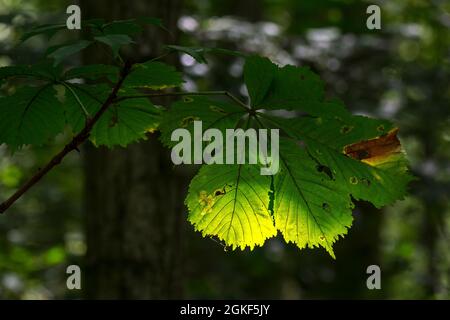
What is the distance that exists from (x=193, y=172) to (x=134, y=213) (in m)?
1.25

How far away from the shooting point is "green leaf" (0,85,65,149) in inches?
37.5

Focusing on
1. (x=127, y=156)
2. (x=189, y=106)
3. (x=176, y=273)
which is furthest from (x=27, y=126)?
(x=176, y=273)

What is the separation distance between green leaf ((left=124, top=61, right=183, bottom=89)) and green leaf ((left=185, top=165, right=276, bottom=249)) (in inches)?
5.6

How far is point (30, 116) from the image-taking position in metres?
0.98

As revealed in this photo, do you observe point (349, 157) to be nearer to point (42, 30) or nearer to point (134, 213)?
point (42, 30)

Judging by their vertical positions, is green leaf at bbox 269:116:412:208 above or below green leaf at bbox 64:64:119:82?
below

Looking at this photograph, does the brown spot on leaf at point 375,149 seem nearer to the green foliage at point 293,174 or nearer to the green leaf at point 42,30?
the green foliage at point 293,174

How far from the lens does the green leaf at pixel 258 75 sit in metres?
0.92

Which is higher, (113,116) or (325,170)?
(113,116)

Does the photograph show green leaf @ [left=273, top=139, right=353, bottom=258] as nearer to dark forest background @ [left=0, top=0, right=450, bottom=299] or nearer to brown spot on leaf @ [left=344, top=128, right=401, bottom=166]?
brown spot on leaf @ [left=344, top=128, right=401, bottom=166]

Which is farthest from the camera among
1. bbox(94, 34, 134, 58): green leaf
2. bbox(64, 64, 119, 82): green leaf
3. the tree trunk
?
the tree trunk

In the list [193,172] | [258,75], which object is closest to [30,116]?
[258,75]

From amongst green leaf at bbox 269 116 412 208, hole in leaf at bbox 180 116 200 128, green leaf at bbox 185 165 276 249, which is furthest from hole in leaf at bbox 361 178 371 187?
hole in leaf at bbox 180 116 200 128

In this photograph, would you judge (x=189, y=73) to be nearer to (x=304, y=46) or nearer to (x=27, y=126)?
(x=304, y=46)
